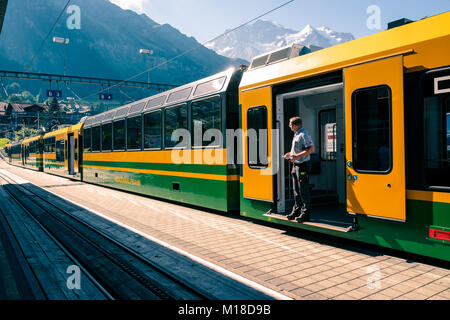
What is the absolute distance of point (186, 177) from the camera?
955cm

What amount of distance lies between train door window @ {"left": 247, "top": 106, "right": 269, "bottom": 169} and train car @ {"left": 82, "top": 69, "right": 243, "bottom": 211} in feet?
2.57

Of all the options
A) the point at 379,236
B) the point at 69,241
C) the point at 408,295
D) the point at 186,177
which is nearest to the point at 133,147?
the point at 186,177

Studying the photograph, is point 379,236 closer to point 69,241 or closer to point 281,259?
point 281,259

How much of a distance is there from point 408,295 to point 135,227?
5.29m

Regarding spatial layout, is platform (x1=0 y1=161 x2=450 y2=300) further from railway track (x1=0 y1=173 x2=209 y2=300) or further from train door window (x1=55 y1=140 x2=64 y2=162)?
train door window (x1=55 y1=140 x2=64 y2=162)

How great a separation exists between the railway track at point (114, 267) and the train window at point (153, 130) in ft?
12.1

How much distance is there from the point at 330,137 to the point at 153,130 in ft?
17.7

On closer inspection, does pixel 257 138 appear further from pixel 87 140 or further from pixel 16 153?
pixel 16 153

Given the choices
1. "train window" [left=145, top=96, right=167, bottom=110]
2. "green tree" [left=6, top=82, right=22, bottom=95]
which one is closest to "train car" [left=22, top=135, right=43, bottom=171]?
"train window" [left=145, top=96, right=167, bottom=110]

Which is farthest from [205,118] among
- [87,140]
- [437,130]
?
[87,140]

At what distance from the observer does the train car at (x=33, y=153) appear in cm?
2963

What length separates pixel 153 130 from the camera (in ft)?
36.3

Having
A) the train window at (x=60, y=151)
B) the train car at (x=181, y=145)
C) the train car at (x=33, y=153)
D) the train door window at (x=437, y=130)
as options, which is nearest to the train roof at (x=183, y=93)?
the train car at (x=181, y=145)

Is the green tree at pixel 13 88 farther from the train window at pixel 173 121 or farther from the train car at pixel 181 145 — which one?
the train window at pixel 173 121
